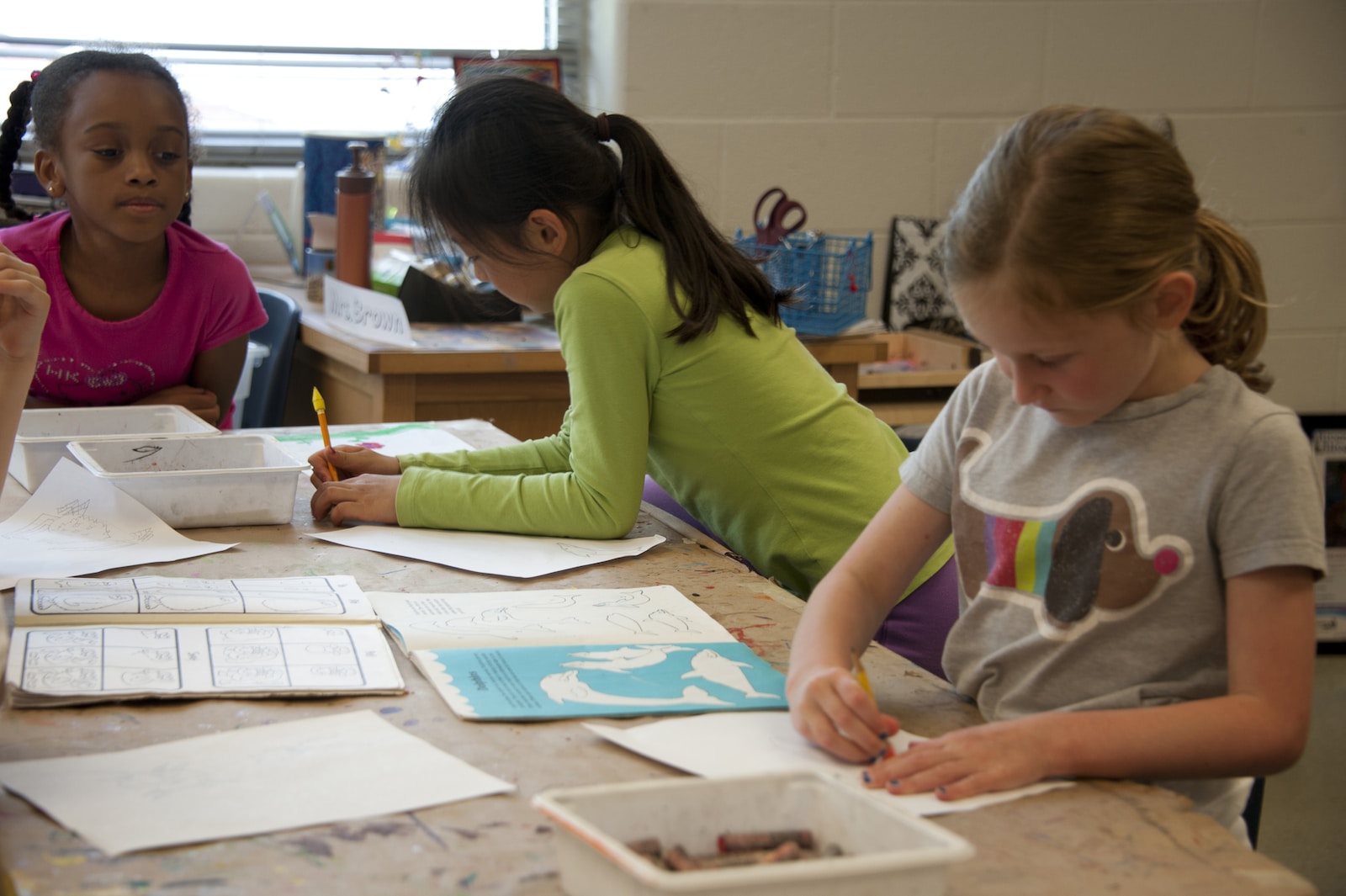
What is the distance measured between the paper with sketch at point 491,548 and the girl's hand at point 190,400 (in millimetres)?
565

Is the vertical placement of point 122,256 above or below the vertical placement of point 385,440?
above

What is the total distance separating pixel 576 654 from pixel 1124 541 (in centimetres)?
37

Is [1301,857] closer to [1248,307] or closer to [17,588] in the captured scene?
[1248,307]

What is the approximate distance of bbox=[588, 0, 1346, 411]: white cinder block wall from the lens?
2445 millimetres

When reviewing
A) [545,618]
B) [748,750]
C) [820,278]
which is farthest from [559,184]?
[820,278]

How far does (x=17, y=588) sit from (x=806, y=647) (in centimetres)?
59

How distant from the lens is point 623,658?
0.88 metres

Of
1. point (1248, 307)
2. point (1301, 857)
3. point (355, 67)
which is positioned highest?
point (355, 67)

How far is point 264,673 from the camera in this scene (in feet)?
2.71

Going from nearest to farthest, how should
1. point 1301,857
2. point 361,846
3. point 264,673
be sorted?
point 361,846
point 264,673
point 1301,857

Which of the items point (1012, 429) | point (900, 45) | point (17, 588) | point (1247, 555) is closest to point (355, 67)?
point (900, 45)

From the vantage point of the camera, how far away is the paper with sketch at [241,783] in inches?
24.6

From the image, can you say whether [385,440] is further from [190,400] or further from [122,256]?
[122,256]

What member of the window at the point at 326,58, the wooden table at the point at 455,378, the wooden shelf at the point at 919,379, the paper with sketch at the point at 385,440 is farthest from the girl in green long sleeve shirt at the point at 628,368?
the window at the point at 326,58
